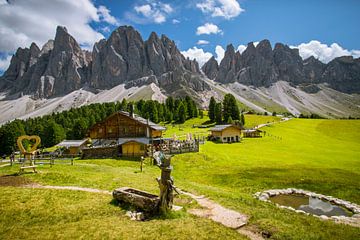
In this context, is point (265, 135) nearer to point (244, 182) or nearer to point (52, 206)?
point (244, 182)

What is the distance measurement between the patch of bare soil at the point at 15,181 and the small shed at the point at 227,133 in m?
52.6

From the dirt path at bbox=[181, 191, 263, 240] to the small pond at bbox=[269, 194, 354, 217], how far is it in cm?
897

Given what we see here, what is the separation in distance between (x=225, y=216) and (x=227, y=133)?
55.2 m

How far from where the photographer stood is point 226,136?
68.2m

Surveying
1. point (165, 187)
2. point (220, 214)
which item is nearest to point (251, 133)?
point (220, 214)

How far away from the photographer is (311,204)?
21859 mm

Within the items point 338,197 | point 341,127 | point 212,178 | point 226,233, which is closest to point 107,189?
point 226,233

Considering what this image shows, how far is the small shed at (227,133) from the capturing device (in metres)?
67.6

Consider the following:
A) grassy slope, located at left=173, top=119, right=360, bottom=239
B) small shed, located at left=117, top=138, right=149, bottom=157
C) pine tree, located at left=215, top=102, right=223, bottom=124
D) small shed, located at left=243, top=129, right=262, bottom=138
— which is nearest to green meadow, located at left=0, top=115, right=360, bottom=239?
grassy slope, located at left=173, top=119, right=360, bottom=239

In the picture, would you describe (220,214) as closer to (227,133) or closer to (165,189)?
(165,189)

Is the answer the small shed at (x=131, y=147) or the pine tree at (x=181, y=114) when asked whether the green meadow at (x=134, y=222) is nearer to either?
the small shed at (x=131, y=147)

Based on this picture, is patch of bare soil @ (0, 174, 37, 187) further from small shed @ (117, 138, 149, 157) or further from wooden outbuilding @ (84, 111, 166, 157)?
wooden outbuilding @ (84, 111, 166, 157)

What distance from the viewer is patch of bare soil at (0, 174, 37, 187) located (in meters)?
19.1

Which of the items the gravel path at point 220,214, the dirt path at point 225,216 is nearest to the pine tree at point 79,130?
the gravel path at point 220,214
